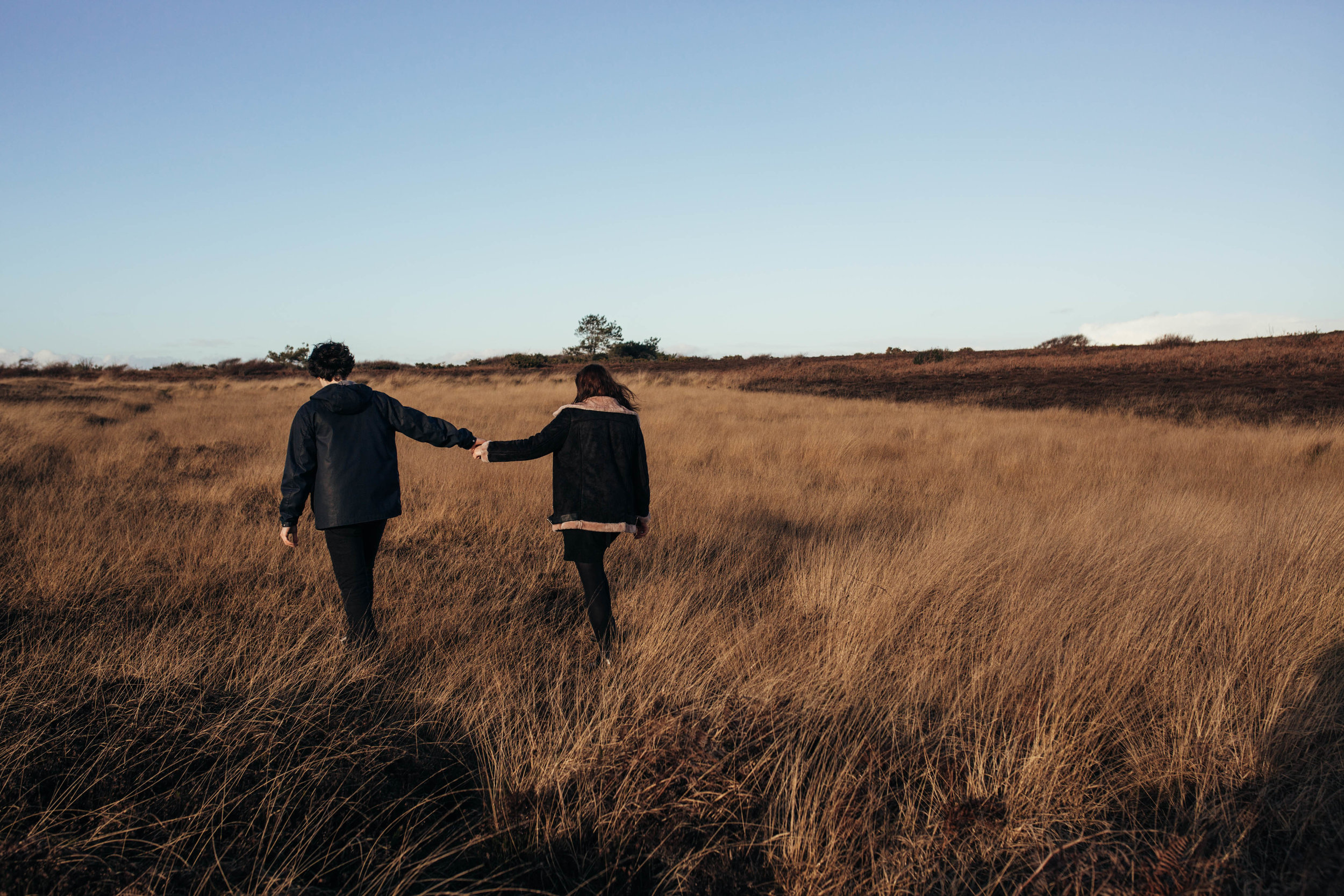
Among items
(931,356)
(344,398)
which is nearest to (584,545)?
(344,398)

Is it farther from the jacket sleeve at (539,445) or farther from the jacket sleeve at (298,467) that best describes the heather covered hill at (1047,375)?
the jacket sleeve at (298,467)

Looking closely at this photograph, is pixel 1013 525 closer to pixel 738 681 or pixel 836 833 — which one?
pixel 738 681

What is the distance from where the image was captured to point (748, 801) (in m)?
2.28

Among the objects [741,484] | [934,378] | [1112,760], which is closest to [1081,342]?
[934,378]

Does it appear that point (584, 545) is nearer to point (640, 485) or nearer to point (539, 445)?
point (640, 485)

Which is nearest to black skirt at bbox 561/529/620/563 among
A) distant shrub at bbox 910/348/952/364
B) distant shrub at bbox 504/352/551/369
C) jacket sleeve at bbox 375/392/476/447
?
jacket sleeve at bbox 375/392/476/447

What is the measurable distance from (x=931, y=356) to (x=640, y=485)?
40.0m

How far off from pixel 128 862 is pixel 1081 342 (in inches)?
2071

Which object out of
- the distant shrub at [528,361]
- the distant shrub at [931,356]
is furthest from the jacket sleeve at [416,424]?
the distant shrub at [528,361]

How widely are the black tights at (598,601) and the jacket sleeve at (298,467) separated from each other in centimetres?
150

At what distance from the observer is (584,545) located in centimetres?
358

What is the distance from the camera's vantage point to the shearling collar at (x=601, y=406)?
3.66 m

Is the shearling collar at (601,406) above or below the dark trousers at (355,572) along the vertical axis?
above

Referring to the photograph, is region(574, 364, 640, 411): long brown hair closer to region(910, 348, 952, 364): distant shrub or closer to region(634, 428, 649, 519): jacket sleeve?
region(634, 428, 649, 519): jacket sleeve
